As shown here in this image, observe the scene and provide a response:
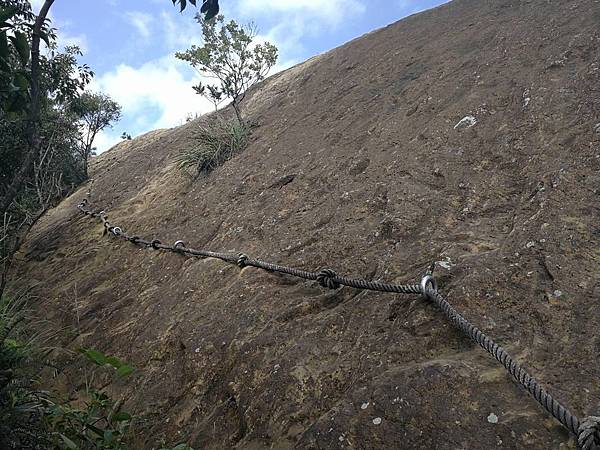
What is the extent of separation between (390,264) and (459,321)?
0.80 m

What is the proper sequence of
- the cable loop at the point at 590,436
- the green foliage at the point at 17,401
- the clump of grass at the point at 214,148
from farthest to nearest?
the clump of grass at the point at 214,148, the green foliage at the point at 17,401, the cable loop at the point at 590,436

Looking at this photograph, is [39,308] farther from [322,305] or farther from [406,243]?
[406,243]

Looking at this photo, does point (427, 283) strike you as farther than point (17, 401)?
No

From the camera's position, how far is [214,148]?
6.34 metres

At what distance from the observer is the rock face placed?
197 cm

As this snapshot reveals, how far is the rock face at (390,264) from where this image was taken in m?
A: 1.97

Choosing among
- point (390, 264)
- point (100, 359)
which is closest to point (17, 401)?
point (100, 359)

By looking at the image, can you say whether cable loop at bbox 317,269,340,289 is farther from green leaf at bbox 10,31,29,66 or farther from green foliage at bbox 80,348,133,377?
green leaf at bbox 10,31,29,66

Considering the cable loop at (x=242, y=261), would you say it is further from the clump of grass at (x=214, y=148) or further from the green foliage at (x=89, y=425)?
the clump of grass at (x=214, y=148)

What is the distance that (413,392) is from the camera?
6.42 feet

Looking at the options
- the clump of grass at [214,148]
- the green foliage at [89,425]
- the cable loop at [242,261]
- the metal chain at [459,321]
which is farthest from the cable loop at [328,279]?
the clump of grass at [214,148]

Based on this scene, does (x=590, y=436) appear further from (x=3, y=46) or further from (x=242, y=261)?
(x=3, y=46)

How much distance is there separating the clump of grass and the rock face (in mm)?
374

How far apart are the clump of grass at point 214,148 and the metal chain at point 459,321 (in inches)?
78.3
